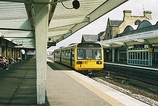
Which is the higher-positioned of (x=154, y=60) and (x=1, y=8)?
(x=1, y=8)

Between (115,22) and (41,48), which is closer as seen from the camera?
(41,48)

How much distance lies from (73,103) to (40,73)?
1204mm

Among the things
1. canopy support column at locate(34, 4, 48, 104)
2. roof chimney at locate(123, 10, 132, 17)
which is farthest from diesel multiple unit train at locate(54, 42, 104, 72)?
roof chimney at locate(123, 10, 132, 17)

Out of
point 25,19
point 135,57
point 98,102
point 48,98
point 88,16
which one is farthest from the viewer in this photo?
point 135,57

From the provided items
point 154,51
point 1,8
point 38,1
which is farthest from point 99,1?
point 154,51

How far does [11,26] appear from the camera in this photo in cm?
1909

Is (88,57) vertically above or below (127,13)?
below

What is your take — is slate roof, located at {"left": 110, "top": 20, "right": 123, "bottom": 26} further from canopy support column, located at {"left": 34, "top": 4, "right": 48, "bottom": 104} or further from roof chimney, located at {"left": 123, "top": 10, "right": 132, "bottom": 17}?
canopy support column, located at {"left": 34, "top": 4, "right": 48, "bottom": 104}

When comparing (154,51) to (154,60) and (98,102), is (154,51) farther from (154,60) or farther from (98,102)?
(98,102)

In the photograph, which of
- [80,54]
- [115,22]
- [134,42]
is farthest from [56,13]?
A: [115,22]

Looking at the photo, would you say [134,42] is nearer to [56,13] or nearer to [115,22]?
[56,13]

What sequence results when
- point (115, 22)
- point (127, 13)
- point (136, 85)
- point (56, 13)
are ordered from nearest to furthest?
point (56, 13)
point (136, 85)
point (127, 13)
point (115, 22)

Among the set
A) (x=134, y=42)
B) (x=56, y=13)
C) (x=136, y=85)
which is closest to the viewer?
(x=56, y=13)

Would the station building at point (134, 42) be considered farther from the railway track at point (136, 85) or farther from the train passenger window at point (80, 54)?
the train passenger window at point (80, 54)
